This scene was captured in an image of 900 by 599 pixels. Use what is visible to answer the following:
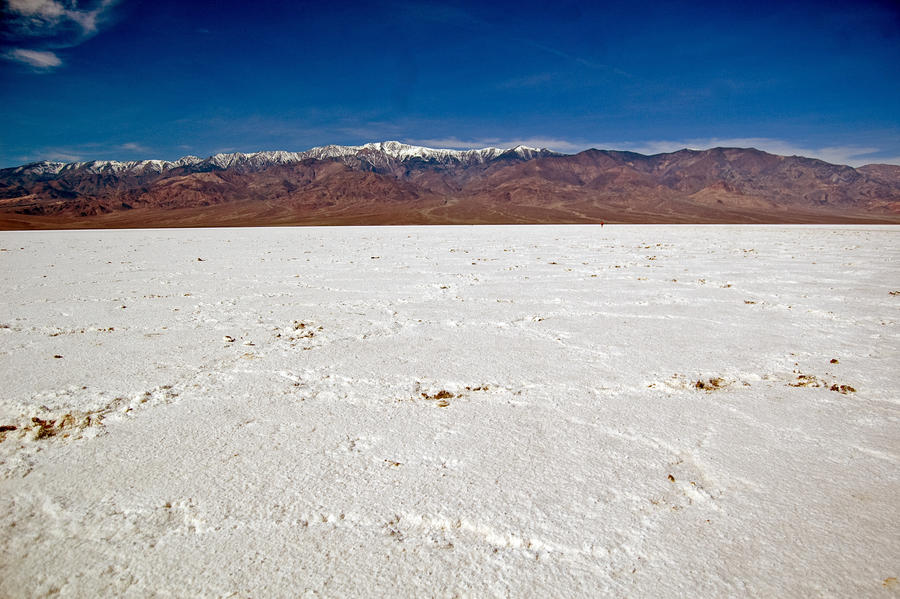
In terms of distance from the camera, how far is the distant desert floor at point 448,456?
4.81 feet

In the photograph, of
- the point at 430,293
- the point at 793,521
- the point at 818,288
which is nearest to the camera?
the point at 793,521

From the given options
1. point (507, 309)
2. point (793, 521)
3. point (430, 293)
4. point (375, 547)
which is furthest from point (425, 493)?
point (430, 293)

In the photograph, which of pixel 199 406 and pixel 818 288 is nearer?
pixel 199 406

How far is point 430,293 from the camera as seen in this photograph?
6.25 m

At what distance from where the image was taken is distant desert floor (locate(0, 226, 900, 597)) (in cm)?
147

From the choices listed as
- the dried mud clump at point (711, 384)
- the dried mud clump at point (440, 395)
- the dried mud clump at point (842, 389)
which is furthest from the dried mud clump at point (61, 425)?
the dried mud clump at point (842, 389)

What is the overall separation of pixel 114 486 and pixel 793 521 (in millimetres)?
2527

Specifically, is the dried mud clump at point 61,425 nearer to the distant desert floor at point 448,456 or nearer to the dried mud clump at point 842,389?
the distant desert floor at point 448,456

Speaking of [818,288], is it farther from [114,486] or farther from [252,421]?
[114,486]

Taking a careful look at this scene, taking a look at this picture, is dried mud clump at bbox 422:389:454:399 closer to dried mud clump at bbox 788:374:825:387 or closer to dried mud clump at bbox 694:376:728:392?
dried mud clump at bbox 694:376:728:392

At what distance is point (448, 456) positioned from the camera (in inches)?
83.3

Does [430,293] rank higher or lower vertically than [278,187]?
lower

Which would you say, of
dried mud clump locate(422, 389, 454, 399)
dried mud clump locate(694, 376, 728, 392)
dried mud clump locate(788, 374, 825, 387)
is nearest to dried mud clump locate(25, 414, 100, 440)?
dried mud clump locate(422, 389, 454, 399)

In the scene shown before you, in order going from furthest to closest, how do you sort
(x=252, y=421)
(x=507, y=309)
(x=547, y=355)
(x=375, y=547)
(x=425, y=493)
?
(x=507, y=309) → (x=547, y=355) → (x=252, y=421) → (x=425, y=493) → (x=375, y=547)
